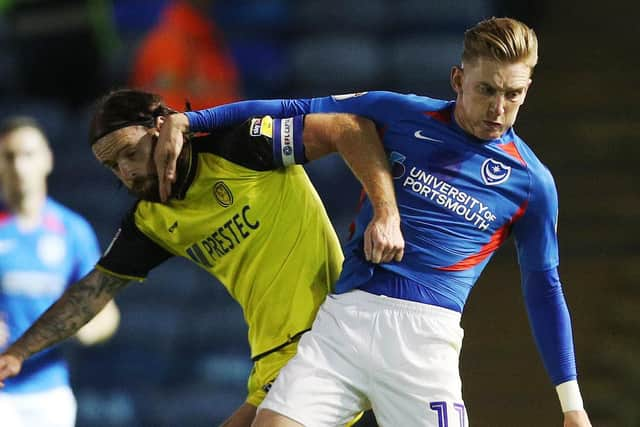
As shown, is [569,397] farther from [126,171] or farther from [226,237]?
[126,171]

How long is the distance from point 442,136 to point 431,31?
505 centimetres

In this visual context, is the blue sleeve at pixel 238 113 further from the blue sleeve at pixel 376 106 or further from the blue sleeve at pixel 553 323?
the blue sleeve at pixel 553 323

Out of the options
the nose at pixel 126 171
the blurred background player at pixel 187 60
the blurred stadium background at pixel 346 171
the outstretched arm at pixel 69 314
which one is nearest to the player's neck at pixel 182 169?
the nose at pixel 126 171

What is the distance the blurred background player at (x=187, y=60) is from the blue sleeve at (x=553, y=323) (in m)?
4.86

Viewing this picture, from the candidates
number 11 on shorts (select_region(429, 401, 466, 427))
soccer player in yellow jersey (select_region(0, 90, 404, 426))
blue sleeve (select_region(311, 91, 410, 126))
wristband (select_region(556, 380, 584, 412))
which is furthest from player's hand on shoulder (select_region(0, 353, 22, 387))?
wristband (select_region(556, 380, 584, 412))

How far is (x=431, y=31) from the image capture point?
26.2 feet

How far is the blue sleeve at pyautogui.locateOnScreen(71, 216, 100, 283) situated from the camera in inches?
189

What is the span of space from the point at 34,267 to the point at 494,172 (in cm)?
239

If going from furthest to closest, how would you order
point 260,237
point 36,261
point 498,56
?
point 36,261 < point 260,237 < point 498,56

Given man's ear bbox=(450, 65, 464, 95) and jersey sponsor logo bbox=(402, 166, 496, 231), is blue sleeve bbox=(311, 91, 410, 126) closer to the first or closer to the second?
man's ear bbox=(450, 65, 464, 95)

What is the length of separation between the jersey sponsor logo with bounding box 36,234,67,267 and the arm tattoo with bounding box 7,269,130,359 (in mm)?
1321

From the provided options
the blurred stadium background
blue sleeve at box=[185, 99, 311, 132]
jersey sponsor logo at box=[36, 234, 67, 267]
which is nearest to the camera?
blue sleeve at box=[185, 99, 311, 132]

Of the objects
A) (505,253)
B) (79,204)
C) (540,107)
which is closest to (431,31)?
(540,107)

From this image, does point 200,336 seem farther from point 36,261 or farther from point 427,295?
point 427,295
